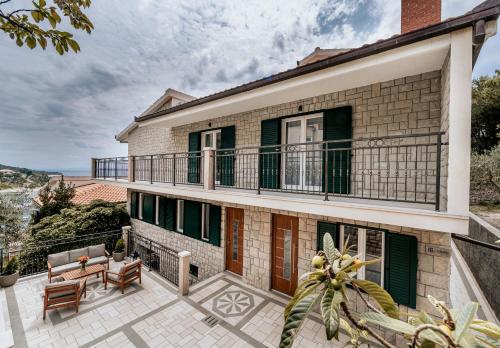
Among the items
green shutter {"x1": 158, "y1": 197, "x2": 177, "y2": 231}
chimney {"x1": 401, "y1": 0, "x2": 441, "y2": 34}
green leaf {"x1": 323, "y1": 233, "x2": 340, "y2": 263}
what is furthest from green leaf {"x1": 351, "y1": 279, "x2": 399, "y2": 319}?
green shutter {"x1": 158, "y1": 197, "x2": 177, "y2": 231}

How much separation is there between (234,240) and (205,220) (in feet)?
6.22

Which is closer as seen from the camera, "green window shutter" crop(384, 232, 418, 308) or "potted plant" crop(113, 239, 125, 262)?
"green window shutter" crop(384, 232, 418, 308)

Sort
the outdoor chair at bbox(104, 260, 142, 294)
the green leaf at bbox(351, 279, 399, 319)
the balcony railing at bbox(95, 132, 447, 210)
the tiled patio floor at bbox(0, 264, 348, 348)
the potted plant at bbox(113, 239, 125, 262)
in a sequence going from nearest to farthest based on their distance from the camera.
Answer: the green leaf at bbox(351, 279, 399, 319)
the balcony railing at bbox(95, 132, 447, 210)
the tiled patio floor at bbox(0, 264, 348, 348)
the outdoor chair at bbox(104, 260, 142, 294)
the potted plant at bbox(113, 239, 125, 262)

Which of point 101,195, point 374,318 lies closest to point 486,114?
point 374,318

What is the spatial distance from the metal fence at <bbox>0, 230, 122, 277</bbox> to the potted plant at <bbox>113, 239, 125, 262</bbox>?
4.12 feet

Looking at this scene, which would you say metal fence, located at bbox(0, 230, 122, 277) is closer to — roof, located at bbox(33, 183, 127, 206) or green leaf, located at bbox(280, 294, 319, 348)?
roof, located at bbox(33, 183, 127, 206)

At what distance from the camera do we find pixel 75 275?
7.71 metres

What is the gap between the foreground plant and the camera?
3.36ft

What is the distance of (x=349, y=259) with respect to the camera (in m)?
1.66

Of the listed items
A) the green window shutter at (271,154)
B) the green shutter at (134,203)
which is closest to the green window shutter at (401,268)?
the green window shutter at (271,154)

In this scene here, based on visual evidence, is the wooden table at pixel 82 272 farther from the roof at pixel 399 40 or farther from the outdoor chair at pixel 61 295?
the roof at pixel 399 40

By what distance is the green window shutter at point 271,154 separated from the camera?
24.0 ft

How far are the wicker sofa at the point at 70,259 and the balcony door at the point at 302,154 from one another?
8.78 metres

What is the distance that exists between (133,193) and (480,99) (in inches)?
1169
